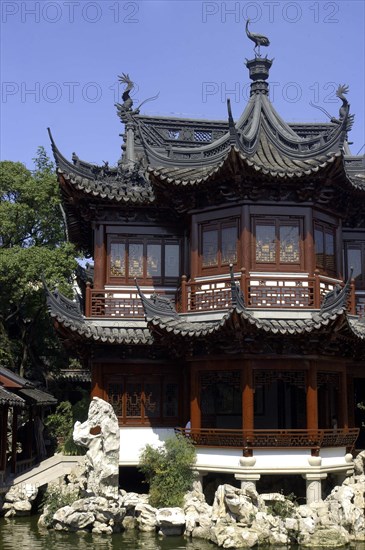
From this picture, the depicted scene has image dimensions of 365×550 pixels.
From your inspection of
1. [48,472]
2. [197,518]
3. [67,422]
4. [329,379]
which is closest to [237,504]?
[197,518]

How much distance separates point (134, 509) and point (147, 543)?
5.13 ft

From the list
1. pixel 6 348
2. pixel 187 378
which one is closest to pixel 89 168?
pixel 187 378

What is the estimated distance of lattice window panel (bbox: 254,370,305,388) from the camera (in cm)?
1539

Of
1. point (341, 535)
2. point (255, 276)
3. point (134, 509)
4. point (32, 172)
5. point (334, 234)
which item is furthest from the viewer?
point (32, 172)

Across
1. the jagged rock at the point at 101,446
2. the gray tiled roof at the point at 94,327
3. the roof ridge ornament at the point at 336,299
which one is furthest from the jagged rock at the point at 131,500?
the roof ridge ornament at the point at 336,299

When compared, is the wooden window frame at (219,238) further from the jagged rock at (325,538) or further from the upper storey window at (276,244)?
the jagged rock at (325,538)

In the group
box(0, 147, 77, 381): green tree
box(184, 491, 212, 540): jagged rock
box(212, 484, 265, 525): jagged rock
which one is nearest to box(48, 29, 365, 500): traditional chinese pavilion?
box(212, 484, 265, 525): jagged rock

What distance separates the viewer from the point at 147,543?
13.2 m

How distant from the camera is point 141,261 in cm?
1770

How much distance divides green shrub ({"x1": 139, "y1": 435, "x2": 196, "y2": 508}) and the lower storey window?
1.20 meters

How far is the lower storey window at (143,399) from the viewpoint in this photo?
1678 centimetres

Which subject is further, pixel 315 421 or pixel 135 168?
pixel 135 168

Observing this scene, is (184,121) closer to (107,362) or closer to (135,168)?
(135,168)

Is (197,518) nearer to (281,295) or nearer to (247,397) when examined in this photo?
(247,397)
